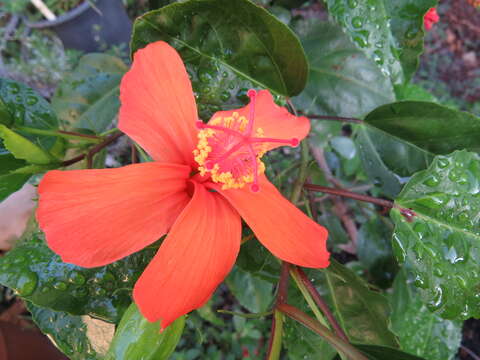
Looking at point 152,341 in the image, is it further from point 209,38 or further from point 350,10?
point 350,10

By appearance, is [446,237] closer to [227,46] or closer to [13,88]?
[227,46]

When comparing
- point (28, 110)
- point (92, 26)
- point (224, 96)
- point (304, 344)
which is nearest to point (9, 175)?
point (28, 110)

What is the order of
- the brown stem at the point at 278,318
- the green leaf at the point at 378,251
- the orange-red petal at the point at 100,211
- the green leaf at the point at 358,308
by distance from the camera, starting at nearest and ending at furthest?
the orange-red petal at the point at 100,211 < the brown stem at the point at 278,318 < the green leaf at the point at 358,308 < the green leaf at the point at 378,251

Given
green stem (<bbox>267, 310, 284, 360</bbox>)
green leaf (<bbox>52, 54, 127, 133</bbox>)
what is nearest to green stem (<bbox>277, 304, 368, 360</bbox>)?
green stem (<bbox>267, 310, 284, 360</bbox>)

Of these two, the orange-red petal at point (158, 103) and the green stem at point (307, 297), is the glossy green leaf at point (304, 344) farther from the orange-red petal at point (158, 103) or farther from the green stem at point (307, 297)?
the orange-red petal at point (158, 103)

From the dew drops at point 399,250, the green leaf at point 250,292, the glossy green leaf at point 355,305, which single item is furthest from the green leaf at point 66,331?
the green leaf at point 250,292

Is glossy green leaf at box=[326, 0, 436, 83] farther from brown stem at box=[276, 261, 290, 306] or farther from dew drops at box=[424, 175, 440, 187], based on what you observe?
brown stem at box=[276, 261, 290, 306]
